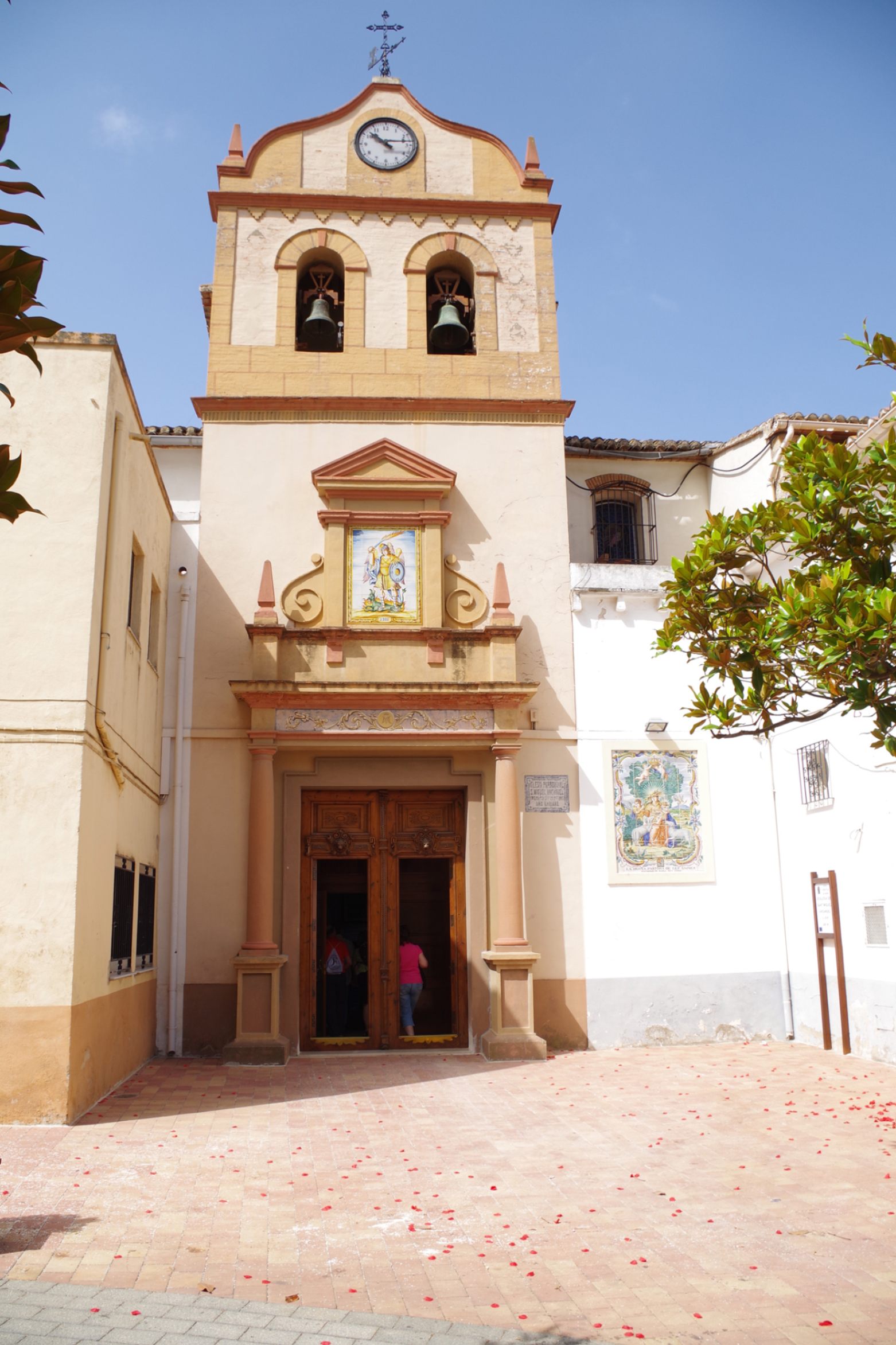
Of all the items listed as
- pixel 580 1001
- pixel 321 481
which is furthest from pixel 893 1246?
pixel 321 481

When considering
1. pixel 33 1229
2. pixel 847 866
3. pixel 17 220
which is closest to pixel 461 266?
pixel 847 866

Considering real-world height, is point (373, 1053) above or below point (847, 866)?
below

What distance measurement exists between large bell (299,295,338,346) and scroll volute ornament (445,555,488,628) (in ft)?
11.9

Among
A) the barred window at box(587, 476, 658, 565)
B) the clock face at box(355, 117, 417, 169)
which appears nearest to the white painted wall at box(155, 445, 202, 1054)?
the clock face at box(355, 117, 417, 169)

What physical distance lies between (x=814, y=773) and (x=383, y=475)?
21.2 feet

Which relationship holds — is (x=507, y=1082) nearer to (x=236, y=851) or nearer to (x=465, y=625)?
(x=236, y=851)

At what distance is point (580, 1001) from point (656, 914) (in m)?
1.42

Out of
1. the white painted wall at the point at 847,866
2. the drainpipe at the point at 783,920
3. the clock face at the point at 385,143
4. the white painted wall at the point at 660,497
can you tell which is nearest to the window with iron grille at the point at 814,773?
the white painted wall at the point at 847,866

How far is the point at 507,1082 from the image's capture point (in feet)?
36.3

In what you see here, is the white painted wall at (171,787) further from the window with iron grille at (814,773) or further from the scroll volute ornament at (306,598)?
the window with iron grille at (814,773)

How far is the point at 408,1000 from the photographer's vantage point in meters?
13.5

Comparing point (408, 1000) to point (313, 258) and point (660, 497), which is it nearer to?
point (660, 497)

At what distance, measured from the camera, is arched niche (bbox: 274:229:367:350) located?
15.0 meters

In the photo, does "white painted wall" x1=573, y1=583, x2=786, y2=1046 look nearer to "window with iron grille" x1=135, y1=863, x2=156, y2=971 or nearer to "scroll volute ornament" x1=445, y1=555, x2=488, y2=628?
"scroll volute ornament" x1=445, y1=555, x2=488, y2=628
